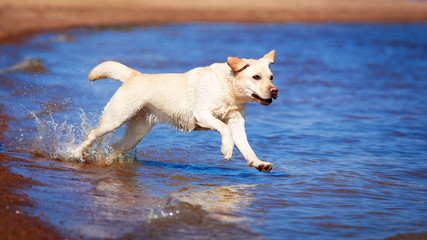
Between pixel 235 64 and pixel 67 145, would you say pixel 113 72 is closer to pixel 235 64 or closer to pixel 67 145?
pixel 67 145

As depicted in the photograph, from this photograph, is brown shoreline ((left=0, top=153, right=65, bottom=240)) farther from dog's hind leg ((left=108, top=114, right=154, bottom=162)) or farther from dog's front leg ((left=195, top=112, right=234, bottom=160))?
dog's front leg ((left=195, top=112, right=234, bottom=160))

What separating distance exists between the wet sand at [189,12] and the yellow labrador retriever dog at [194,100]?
58.9ft

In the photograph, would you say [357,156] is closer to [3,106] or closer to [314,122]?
[314,122]

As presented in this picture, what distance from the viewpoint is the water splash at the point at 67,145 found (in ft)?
23.2

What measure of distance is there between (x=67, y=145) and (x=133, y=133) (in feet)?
3.24

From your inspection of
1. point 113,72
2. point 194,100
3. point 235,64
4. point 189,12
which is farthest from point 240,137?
point 189,12

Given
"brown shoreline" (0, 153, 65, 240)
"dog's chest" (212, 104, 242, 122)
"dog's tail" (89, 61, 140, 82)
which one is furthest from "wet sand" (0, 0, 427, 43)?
"brown shoreline" (0, 153, 65, 240)

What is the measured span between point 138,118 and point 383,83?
33.6ft

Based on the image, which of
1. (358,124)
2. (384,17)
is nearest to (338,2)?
(384,17)

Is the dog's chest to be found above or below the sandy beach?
below

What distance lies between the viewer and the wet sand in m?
27.3

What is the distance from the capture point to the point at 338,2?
133 feet

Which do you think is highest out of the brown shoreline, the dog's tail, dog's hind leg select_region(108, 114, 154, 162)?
the dog's tail

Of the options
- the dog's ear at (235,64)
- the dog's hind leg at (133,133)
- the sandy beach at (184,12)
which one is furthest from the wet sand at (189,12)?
the dog's ear at (235,64)
